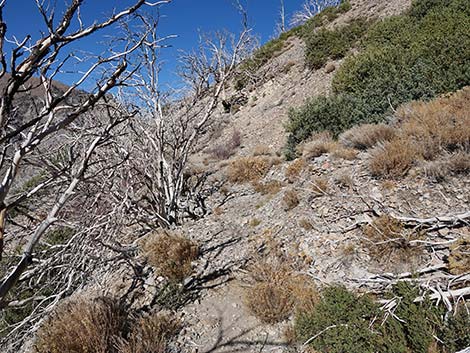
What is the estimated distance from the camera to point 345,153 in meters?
6.30

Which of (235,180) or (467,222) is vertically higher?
(235,180)

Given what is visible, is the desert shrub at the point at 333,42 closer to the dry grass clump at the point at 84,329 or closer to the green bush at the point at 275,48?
the green bush at the point at 275,48

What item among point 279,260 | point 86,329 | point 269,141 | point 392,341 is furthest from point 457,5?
point 86,329

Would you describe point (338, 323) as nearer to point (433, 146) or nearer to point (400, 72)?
point (433, 146)

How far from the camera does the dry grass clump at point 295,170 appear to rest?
22.2 ft

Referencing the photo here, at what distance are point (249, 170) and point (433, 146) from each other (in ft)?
14.1

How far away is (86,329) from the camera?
11.1ft

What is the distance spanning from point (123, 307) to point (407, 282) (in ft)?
10.6

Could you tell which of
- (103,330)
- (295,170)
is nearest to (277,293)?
(103,330)

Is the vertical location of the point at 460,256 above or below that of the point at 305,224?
below

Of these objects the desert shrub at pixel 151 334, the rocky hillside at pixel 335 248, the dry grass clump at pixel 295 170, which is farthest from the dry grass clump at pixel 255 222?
the desert shrub at pixel 151 334

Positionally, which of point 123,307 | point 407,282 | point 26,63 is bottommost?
point 407,282

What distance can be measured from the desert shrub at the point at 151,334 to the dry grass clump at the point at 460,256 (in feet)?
9.81

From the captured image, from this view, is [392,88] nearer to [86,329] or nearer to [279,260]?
[279,260]
